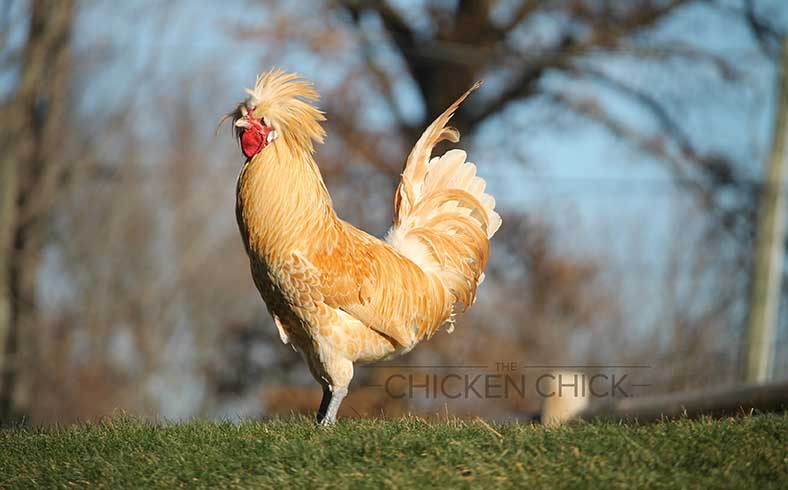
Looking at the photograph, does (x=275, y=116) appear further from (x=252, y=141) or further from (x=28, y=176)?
(x=28, y=176)

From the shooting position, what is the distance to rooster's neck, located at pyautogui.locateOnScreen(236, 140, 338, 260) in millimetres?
6180

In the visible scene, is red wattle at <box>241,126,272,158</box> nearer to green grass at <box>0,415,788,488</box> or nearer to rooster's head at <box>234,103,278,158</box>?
rooster's head at <box>234,103,278,158</box>

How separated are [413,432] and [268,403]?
12.2 m

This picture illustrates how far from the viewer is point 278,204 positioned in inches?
245

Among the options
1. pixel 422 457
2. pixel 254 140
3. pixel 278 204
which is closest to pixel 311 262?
pixel 278 204

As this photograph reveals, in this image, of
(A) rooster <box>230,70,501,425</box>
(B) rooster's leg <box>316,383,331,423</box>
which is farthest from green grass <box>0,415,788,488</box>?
(A) rooster <box>230,70,501,425</box>

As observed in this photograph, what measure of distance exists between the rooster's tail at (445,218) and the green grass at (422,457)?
1498 mm

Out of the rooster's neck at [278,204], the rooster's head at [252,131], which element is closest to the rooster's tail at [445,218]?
the rooster's neck at [278,204]

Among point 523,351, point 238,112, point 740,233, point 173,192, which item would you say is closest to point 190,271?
point 173,192

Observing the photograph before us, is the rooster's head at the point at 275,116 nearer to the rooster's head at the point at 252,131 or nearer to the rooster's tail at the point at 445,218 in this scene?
the rooster's head at the point at 252,131

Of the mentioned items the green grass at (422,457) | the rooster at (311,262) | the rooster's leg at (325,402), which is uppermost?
the rooster at (311,262)

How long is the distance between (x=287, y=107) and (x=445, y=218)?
1.71m

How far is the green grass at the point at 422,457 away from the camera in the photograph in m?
4.90

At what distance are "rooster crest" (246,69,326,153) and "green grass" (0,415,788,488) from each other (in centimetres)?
188
